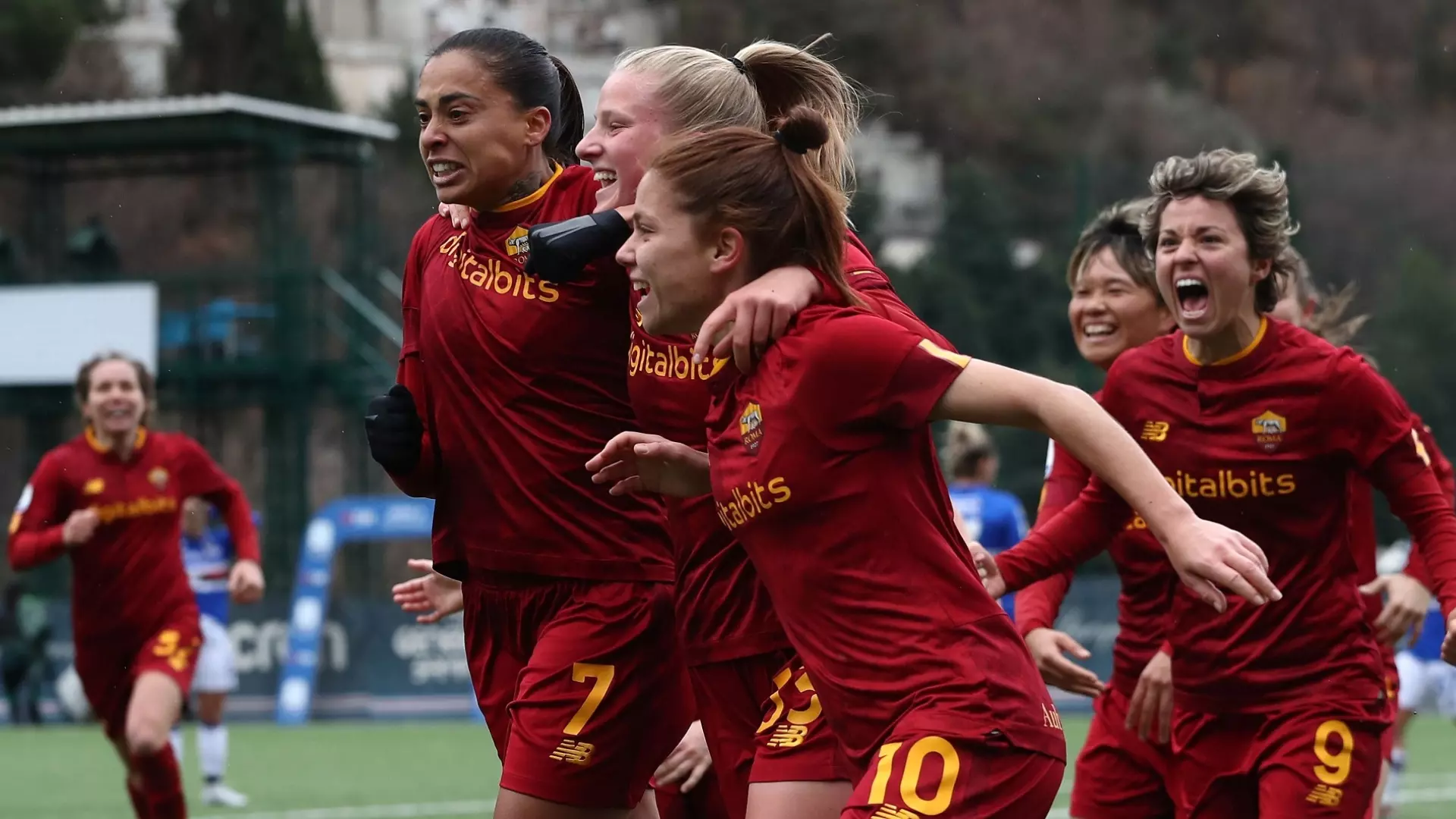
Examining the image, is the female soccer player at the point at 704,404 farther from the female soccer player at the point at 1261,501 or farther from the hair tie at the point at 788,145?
the female soccer player at the point at 1261,501

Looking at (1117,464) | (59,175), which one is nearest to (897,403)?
(1117,464)

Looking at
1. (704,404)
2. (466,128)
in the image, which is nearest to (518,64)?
(466,128)

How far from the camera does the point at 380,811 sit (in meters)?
11.2

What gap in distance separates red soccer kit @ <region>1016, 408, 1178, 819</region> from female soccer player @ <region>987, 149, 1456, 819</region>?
310mm

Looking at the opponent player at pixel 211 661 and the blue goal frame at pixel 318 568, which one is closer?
the opponent player at pixel 211 661

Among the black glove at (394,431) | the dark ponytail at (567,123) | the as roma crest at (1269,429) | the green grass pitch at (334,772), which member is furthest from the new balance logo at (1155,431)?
the green grass pitch at (334,772)

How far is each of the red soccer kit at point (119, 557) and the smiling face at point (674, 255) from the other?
19.2ft

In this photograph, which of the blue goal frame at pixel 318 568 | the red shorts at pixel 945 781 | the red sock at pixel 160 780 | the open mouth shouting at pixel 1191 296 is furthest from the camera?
the blue goal frame at pixel 318 568

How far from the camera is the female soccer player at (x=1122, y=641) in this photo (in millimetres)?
5594

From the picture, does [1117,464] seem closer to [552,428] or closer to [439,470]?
[552,428]

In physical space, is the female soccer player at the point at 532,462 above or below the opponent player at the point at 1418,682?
above

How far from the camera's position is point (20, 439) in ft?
113

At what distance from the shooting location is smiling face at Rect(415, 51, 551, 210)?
498 centimetres

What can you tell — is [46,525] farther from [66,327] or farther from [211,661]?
[66,327]
